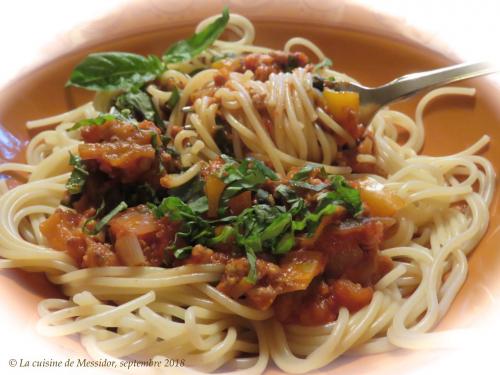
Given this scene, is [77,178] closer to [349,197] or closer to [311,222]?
[311,222]

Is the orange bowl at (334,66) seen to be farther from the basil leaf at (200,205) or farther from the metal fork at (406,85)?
the basil leaf at (200,205)

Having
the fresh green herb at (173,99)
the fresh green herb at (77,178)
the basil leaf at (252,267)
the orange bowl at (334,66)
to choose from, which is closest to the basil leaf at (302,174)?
the basil leaf at (252,267)

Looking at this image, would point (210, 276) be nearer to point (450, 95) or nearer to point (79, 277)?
point (79, 277)

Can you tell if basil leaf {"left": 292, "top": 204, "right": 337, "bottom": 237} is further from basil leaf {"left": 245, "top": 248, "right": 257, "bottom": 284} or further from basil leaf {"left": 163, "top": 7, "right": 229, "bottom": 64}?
basil leaf {"left": 163, "top": 7, "right": 229, "bottom": 64}

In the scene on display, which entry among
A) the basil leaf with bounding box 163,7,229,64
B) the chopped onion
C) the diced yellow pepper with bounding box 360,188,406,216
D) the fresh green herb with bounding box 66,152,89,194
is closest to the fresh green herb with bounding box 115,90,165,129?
the basil leaf with bounding box 163,7,229,64

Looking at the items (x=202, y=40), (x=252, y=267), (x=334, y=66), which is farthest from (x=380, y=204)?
(x=202, y=40)
